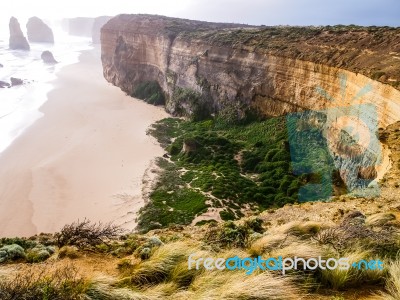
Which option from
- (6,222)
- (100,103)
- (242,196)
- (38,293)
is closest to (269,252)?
(38,293)

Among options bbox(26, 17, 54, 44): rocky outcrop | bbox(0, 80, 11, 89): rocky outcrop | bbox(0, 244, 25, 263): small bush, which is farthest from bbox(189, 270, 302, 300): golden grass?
bbox(26, 17, 54, 44): rocky outcrop

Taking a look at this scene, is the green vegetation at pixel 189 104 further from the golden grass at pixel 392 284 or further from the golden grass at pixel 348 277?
the golden grass at pixel 392 284

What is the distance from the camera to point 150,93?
56094mm

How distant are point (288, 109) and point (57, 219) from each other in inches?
881

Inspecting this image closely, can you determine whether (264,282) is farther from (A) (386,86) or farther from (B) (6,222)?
(B) (6,222)

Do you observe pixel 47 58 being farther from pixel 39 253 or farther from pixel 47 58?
pixel 39 253

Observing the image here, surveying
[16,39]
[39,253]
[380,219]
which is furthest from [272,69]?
[16,39]

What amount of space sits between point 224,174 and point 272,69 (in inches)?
516

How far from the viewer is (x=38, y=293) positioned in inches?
199

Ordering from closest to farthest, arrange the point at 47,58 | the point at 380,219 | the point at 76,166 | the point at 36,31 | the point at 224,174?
the point at 380,219
the point at 224,174
the point at 76,166
the point at 47,58
the point at 36,31

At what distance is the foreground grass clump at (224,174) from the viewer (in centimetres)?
2253

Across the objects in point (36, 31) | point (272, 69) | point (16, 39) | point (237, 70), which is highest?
point (36, 31)

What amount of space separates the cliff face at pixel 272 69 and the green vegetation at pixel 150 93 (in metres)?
1.11

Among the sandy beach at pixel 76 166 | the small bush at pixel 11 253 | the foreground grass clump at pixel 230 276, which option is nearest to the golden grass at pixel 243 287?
the foreground grass clump at pixel 230 276
